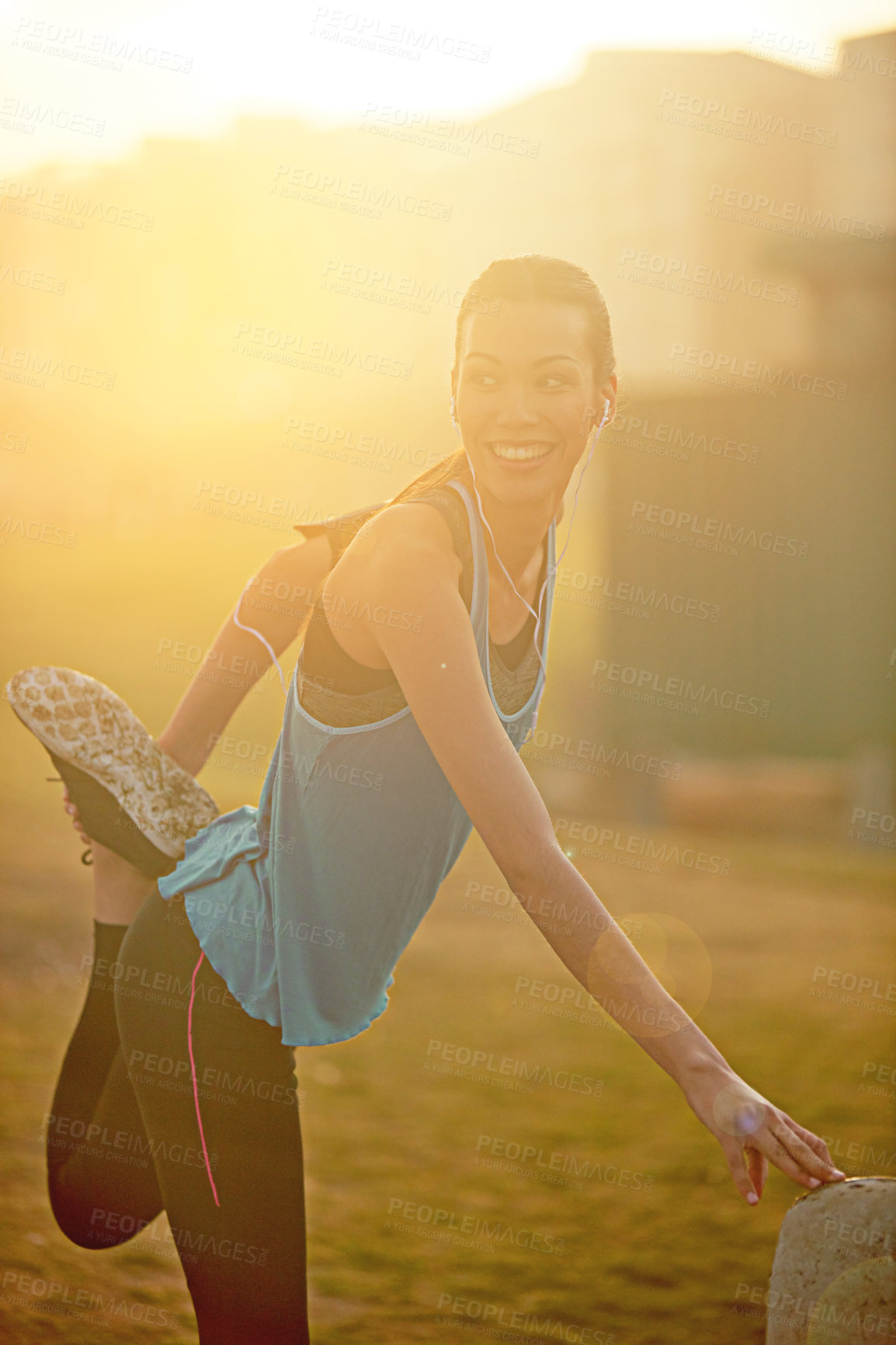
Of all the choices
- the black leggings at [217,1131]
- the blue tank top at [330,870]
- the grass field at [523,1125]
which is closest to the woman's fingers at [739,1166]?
the blue tank top at [330,870]

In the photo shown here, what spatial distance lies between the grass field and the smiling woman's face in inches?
128

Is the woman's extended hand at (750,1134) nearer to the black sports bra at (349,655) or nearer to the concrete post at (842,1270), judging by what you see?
the concrete post at (842,1270)

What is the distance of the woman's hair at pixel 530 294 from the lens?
6.16ft

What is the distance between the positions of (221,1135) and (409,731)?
2.76ft

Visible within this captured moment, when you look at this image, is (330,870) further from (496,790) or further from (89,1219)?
(89,1219)

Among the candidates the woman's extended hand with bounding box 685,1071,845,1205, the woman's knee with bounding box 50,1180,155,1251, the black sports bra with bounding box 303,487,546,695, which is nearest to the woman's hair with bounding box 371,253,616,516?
the black sports bra with bounding box 303,487,546,695

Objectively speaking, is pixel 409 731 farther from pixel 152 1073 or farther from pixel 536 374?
pixel 152 1073

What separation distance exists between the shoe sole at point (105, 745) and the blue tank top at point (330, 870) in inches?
9.7

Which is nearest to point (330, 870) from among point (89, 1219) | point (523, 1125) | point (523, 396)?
point (523, 396)

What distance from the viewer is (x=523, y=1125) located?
17.3ft

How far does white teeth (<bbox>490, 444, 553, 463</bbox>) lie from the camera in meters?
1.87

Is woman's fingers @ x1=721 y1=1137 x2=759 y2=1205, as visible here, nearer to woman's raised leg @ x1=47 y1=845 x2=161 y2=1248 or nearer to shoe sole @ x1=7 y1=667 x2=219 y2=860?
A: shoe sole @ x1=7 y1=667 x2=219 y2=860

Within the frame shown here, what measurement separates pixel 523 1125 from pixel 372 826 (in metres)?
3.98

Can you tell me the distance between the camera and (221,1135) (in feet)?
6.35
